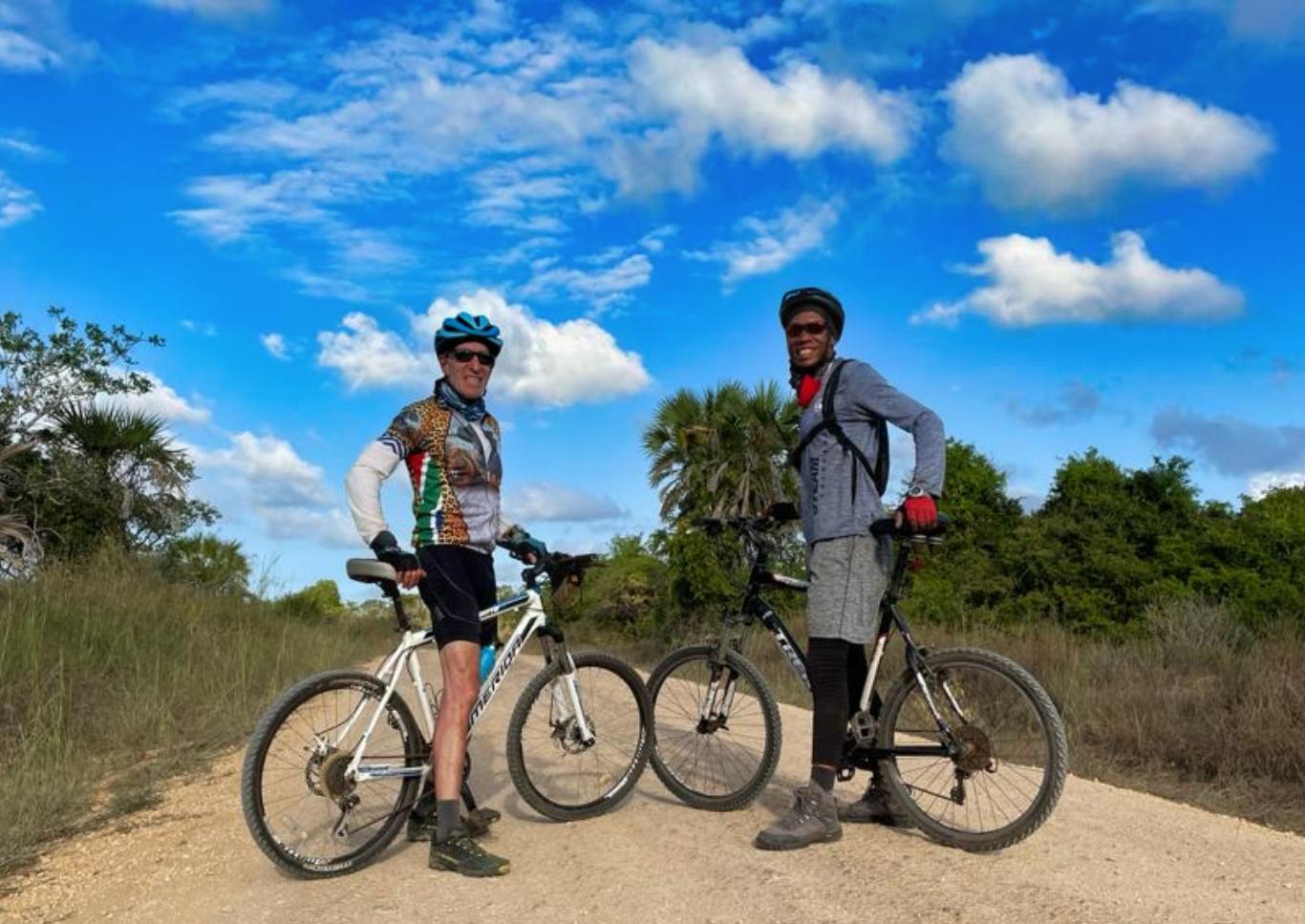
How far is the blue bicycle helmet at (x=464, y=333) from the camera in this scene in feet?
15.4

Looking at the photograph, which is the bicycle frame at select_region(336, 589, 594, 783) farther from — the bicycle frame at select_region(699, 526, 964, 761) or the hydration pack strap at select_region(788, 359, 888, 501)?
the hydration pack strap at select_region(788, 359, 888, 501)

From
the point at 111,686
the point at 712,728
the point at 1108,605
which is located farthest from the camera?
the point at 1108,605

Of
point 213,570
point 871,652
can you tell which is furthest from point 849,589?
point 213,570

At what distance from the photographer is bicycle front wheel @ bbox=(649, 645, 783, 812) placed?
17.1ft

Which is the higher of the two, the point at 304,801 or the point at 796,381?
the point at 796,381

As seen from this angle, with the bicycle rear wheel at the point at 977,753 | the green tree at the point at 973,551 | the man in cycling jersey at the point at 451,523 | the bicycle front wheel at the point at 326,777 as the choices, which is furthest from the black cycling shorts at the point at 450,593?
the green tree at the point at 973,551

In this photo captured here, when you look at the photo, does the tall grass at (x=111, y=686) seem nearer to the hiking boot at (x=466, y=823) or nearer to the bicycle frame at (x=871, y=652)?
the hiking boot at (x=466, y=823)

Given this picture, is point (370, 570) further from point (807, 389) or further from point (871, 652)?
point (871, 652)

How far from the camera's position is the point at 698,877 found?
4.14m

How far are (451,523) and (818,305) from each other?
2.08 meters

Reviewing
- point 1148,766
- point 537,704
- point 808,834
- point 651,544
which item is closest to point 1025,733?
point 808,834

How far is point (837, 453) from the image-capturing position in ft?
15.6

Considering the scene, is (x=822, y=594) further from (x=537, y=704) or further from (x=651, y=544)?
(x=651, y=544)

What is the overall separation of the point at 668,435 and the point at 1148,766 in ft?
68.5
